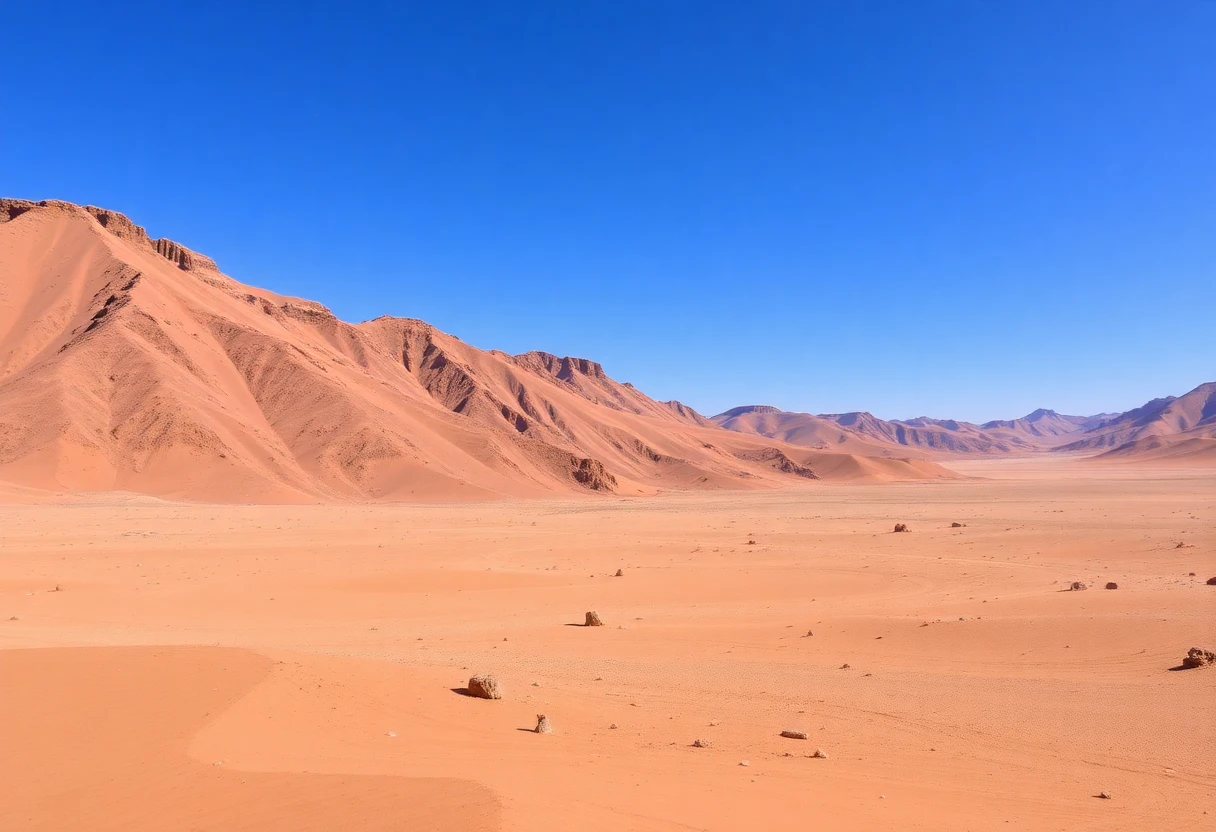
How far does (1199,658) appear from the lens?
12.5m

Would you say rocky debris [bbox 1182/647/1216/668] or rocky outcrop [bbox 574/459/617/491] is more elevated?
rocky outcrop [bbox 574/459/617/491]

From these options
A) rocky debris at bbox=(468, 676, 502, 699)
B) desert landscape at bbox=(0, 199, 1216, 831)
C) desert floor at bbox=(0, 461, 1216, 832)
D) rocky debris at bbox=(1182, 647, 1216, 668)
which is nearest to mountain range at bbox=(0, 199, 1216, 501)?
desert landscape at bbox=(0, 199, 1216, 831)

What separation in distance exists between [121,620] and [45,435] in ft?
154

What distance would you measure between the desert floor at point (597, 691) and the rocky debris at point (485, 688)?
317 mm

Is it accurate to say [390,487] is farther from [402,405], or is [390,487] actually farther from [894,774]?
[894,774]

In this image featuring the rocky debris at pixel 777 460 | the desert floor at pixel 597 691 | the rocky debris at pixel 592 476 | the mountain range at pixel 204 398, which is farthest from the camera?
the rocky debris at pixel 777 460

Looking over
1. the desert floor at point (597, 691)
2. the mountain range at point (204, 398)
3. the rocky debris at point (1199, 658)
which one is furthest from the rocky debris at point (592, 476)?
the rocky debris at point (1199, 658)

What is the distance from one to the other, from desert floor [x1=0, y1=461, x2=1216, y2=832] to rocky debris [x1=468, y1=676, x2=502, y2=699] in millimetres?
317

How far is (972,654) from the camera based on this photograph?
14.6 metres

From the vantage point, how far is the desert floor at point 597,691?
22.8 ft

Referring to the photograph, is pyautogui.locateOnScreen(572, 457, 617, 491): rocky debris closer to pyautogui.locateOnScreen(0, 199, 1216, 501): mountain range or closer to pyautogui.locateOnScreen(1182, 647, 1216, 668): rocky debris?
pyautogui.locateOnScreen(0, 199, 1216, 501): mountain range

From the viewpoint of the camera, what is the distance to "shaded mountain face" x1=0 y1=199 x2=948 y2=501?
55344 millimetres

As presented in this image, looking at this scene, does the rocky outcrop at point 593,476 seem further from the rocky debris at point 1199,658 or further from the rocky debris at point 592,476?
the rocky debris at point 1199,658

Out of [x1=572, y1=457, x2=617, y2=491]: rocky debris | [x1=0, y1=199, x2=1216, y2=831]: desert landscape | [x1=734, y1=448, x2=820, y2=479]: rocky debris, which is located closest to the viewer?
[x1=0, y1=199, x2=1216, y2=831]: desert landscape
